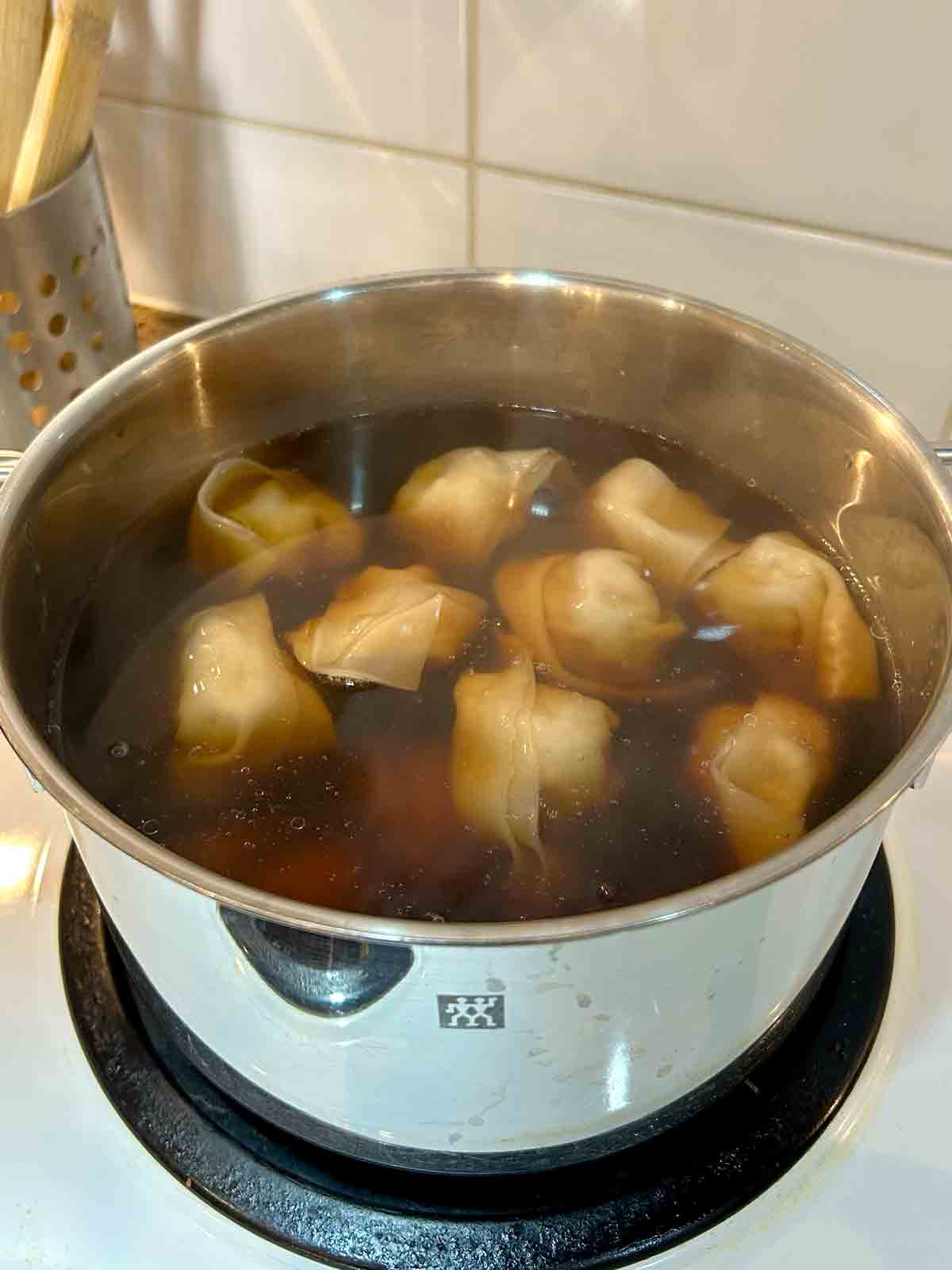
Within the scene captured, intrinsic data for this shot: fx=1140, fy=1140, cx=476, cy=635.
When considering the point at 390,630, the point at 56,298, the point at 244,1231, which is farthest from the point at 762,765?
the point at 56,298

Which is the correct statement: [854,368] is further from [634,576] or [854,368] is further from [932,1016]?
[932,1016]

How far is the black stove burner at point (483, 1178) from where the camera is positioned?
0.60 meters

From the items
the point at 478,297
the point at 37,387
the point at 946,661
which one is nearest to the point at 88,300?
the point at 37,387

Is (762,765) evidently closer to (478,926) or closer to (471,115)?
(478,926)

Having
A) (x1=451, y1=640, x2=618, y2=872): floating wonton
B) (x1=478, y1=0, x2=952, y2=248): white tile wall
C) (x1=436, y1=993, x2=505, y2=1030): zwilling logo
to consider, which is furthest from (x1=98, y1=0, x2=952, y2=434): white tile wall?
(x1=436, y1=993, x2=505, y2=1030): zwilling logo

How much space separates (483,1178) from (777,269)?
2.26ft

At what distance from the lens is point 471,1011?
48cm

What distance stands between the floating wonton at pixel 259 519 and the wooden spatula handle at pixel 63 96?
0.26 m

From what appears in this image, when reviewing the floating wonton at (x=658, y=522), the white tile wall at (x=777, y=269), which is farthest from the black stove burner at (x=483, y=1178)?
the white tile wall at (x=777, y=269)

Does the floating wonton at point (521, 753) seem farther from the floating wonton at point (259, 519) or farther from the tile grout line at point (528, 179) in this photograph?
the tile grout line at point (528, 179)

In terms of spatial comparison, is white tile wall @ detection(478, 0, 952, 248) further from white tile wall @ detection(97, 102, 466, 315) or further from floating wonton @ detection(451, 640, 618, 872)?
floating wonton @ detection(451, 640, 618, 872)

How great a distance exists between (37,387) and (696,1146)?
0.76 metres

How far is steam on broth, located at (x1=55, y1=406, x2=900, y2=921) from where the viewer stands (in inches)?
26.8

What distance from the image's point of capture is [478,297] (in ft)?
2.82
